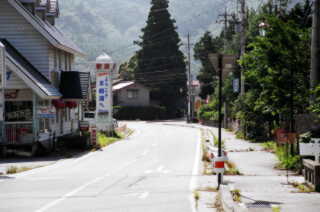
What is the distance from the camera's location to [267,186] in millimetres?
15602

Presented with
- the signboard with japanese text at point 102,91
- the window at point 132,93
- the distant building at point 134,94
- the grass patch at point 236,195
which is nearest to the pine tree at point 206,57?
the distant building at point 134,94

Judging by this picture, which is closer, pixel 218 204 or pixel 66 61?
pixel 218 204

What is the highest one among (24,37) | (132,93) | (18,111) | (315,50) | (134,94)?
(24,37)

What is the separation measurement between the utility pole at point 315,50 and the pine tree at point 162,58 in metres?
A: 69.6

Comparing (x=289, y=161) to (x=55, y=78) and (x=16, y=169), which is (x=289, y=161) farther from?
(x=55, y=78)

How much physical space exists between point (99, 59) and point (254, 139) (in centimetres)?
1524

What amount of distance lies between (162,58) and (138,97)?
7.48 m

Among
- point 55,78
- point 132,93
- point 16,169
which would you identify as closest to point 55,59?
point 55,78

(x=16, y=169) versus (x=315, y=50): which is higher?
(x=315, y=50)

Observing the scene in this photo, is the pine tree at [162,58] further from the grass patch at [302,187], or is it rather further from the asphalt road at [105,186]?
the grass patch at [302,187]

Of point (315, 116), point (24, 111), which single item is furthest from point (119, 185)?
point (24, 111)

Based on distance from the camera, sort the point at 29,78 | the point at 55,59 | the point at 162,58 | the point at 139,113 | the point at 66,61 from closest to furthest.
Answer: the point at 29,78 < the point at 55,59 < the point at 66,61 < the point at 139,113 < the point at 162,58

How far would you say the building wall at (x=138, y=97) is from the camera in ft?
299

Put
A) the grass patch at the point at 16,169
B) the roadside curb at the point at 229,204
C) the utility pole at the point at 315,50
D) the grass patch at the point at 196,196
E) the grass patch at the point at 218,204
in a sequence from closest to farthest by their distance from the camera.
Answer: the roadside curb at the point at 229,204, the grass patch at the point at 218,204, the grass patch at the point at 196,196, the utility pole at the point at 315,50, the grass patch at the point at 16,169
